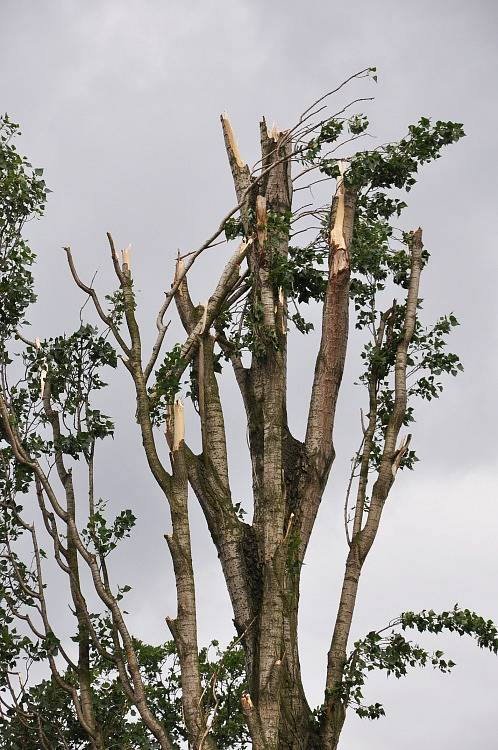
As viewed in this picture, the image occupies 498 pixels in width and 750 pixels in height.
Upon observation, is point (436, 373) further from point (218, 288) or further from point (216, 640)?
point (216, 640)

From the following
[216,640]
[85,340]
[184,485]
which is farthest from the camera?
[216,640]

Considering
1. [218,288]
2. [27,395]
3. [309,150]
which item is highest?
[309,150]

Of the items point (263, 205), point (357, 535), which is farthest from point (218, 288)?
point (357, 535)

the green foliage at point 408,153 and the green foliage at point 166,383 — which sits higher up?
the green foliage at point 408,153

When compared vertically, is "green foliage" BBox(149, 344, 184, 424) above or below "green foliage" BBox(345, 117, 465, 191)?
below

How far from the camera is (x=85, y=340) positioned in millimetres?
14992

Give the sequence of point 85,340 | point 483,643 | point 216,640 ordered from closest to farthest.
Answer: point 483,643 < point 85,340 < point 216,640

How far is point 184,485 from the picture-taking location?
1291cm

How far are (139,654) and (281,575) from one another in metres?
5.83

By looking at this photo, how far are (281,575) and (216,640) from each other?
5.23 m

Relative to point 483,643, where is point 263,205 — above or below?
above

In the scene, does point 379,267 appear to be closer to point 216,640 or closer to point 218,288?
point 218,288

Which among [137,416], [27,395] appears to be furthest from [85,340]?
[137,416]

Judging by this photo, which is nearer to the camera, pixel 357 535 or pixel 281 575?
pixel 281 575
